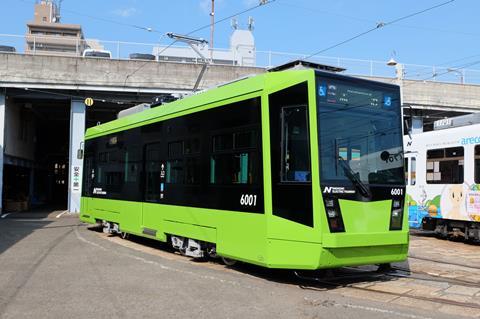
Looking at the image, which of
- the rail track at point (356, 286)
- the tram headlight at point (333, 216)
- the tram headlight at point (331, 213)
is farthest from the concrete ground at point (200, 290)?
the tram headlight at point (331, 213)

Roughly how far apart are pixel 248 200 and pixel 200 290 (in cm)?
161

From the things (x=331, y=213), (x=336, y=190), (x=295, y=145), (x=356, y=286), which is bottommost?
(x=356, y=286)

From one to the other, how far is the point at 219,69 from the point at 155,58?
3.41 metres

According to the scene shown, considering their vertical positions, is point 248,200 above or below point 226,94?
below

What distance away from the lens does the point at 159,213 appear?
11023 millimetres

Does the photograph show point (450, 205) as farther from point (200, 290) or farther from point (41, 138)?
point (41, 138)

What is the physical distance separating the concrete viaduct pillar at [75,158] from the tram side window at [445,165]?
667 inches

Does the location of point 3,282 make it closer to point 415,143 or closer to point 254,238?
point 254,238

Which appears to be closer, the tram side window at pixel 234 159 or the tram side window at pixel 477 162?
the tram side window at pixel 234 159

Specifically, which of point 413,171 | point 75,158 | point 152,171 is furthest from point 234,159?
point 75,158

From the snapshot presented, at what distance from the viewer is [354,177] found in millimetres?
7496

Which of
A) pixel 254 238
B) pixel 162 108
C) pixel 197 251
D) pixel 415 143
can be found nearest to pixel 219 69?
pixel 415 143

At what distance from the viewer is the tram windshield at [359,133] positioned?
736cm

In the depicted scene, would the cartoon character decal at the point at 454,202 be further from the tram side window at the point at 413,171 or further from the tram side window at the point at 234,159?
the tram side window at the point at 234,159
